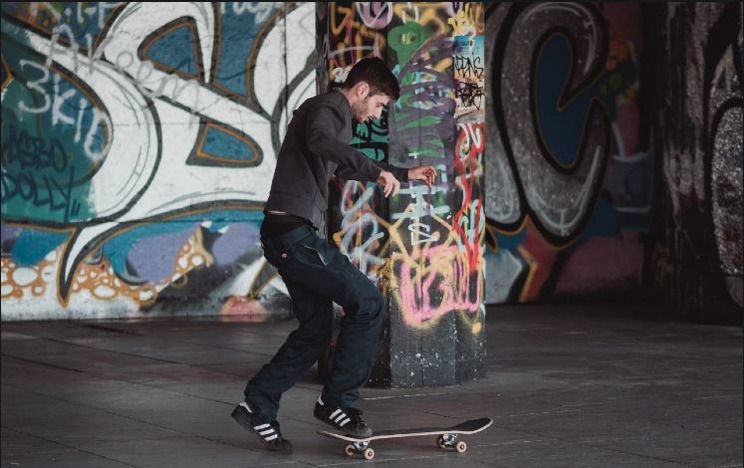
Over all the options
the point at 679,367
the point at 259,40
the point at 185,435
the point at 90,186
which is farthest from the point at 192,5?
the point at 185,435

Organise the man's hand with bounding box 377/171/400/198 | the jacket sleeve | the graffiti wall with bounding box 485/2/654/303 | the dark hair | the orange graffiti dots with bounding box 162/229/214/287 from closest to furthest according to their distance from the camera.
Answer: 1. the man's hand with bounding box 377/171/400/198
2. the jacket sleeve
3. the dark hair
4. the orange graffiti dots with bounding box 162/229/214/287
5. the graffiti wall with bounding box 485/2/654/303

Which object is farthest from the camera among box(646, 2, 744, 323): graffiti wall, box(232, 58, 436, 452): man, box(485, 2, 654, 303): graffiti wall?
box(485, 2, 654, 303): graffiti wall

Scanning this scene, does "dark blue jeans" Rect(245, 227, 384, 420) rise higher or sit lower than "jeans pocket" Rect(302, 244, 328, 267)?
lower

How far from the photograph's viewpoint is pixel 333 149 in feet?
23.9

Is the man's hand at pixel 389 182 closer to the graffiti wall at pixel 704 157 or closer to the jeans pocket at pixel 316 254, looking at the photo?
the jeans pocket at pixel 316 254

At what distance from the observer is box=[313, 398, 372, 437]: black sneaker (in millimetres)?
7488

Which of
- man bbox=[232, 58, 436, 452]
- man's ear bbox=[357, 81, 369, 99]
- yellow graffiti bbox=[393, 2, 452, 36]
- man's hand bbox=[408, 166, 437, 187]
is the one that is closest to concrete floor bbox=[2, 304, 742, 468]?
man bbox=[232, 58, 436, 452]

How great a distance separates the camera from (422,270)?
9.74m

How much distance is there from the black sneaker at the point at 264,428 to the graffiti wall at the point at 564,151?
7902 mm

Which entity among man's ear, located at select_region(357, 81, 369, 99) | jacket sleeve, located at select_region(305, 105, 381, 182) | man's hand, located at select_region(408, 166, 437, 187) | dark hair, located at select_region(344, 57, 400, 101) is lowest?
man's hand, located at select_region(408, 166, 437, 187)

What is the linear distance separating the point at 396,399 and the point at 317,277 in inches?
79.0

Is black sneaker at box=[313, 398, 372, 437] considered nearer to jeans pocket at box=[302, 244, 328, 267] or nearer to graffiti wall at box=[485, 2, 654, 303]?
jeans pocket at box=[302, 244, 328, 267]

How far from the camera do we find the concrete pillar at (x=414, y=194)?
970cm

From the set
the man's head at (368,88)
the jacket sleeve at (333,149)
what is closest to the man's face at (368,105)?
the man's head at (368,88)
